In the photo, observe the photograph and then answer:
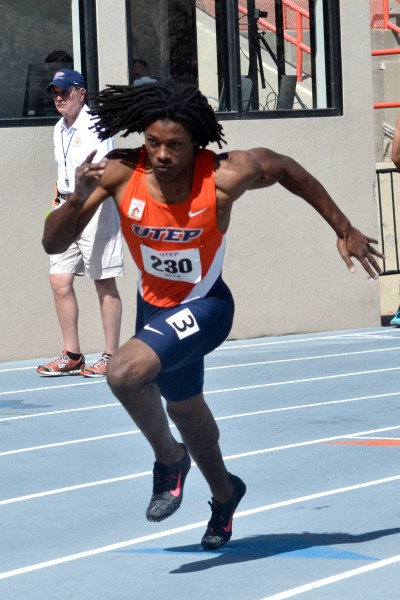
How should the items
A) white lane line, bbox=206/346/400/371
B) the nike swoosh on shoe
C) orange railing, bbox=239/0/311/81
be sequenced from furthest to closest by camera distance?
orange railing, bbox=239/0/311/81
white lane line, bbox=206/346/400/371
the nike swoosh on shoe

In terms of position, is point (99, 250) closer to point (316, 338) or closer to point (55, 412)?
point (55, 412)

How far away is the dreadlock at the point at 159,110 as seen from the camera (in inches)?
217

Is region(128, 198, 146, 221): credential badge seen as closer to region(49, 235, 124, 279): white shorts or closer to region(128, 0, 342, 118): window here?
region(49, 235, 124, 279): white shorts

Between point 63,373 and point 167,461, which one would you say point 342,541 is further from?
point 63,373

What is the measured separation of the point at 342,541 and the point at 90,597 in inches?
47.3

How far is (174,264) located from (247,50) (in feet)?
27.2

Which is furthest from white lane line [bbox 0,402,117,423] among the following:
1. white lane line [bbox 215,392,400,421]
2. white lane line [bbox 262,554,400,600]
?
white lane line [bbox 262,554,400,600]

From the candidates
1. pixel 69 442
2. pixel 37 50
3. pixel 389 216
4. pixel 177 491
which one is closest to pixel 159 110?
pixel 177 491

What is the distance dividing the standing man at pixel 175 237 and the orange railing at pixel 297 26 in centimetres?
809

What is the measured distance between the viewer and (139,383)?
17.4 feet

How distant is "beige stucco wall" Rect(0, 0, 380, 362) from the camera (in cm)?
1217

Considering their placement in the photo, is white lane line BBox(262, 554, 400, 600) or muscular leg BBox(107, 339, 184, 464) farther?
muscular leg BBox(107, 339, 184, 464)

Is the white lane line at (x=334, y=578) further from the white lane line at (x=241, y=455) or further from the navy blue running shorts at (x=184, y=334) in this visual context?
the white lane line at (x=241, y=455)

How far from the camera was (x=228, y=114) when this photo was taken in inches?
522
